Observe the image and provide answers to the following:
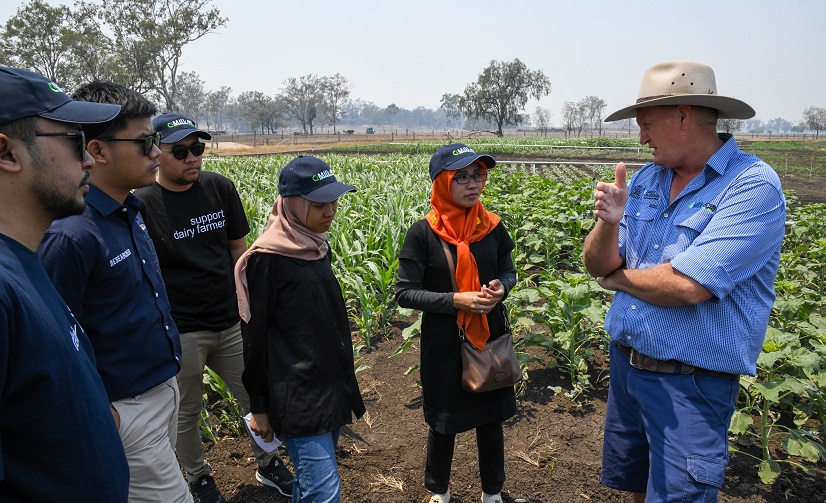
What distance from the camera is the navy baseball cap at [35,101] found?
1224 mm


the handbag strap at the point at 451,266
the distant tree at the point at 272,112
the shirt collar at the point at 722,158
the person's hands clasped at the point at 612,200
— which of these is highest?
the distant tree at the point at 272,112

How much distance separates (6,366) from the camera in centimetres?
108

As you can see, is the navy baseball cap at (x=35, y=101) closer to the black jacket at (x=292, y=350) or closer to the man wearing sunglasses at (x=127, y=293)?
the man wearing sunglasses at (x=127, y=293)

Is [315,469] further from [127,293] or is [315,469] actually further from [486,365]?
[127,293]

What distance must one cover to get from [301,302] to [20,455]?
3.74 ft

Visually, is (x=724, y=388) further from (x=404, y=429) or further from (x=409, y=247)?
(x=404, y=429)

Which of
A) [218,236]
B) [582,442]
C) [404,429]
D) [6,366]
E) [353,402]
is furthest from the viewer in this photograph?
[404,429]

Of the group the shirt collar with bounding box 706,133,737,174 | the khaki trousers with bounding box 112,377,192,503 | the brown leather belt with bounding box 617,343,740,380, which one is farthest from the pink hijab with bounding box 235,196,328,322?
the shirt collar with bounding box 706,133,737,174

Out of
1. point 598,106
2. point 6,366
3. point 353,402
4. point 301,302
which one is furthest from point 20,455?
point 598,106

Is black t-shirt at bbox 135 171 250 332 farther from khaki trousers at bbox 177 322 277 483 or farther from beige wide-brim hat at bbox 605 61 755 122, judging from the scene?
beige wide-brim hat at bbox 605 61 755 122


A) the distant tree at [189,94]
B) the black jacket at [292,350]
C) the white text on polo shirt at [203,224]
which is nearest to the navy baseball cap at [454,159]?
the black jacket at [292,350]

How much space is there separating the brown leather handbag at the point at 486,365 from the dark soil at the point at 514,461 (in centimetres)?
76

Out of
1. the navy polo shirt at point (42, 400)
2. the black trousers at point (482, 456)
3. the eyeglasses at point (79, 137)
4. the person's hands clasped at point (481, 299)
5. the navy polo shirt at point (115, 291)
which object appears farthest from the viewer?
the black trousers at point (482, 456)

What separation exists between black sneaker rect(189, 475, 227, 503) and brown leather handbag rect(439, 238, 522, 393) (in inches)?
56.8
